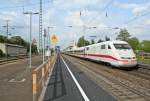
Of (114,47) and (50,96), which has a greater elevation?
(114,47)

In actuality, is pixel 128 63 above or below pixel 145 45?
below

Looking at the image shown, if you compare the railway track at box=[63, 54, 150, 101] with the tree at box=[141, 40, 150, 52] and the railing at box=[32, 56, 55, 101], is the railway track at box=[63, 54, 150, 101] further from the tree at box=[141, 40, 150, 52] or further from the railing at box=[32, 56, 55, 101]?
the tree at box=[141, 40, 150, 52]

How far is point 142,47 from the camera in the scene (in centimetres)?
16912

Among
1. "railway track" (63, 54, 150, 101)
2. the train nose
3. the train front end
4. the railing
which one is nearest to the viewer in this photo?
the railing

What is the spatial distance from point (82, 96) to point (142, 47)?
16144 centimetres

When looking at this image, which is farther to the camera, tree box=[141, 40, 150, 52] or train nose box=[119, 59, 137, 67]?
tree box=[141, 40, 150, 52]

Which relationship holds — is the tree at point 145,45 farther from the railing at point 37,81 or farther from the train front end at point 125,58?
the railing at point 37,81

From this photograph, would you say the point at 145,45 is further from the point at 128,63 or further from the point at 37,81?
the point at 37,81

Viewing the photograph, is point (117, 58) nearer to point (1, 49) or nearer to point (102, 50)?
point (102, 50)

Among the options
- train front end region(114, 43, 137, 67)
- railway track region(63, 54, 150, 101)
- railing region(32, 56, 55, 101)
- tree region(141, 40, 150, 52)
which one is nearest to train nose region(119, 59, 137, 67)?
train front end region(114, 43, 137, 67)

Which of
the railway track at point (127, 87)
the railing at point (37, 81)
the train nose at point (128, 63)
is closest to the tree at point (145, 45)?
the train nose at point (128, 63)

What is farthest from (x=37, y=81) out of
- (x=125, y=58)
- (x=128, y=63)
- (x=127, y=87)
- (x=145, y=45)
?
(x=145, y=45)

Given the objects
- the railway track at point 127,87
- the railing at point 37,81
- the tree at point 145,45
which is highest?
the tree at point 145,45

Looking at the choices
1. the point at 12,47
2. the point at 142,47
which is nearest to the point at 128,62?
the point at 12,47
